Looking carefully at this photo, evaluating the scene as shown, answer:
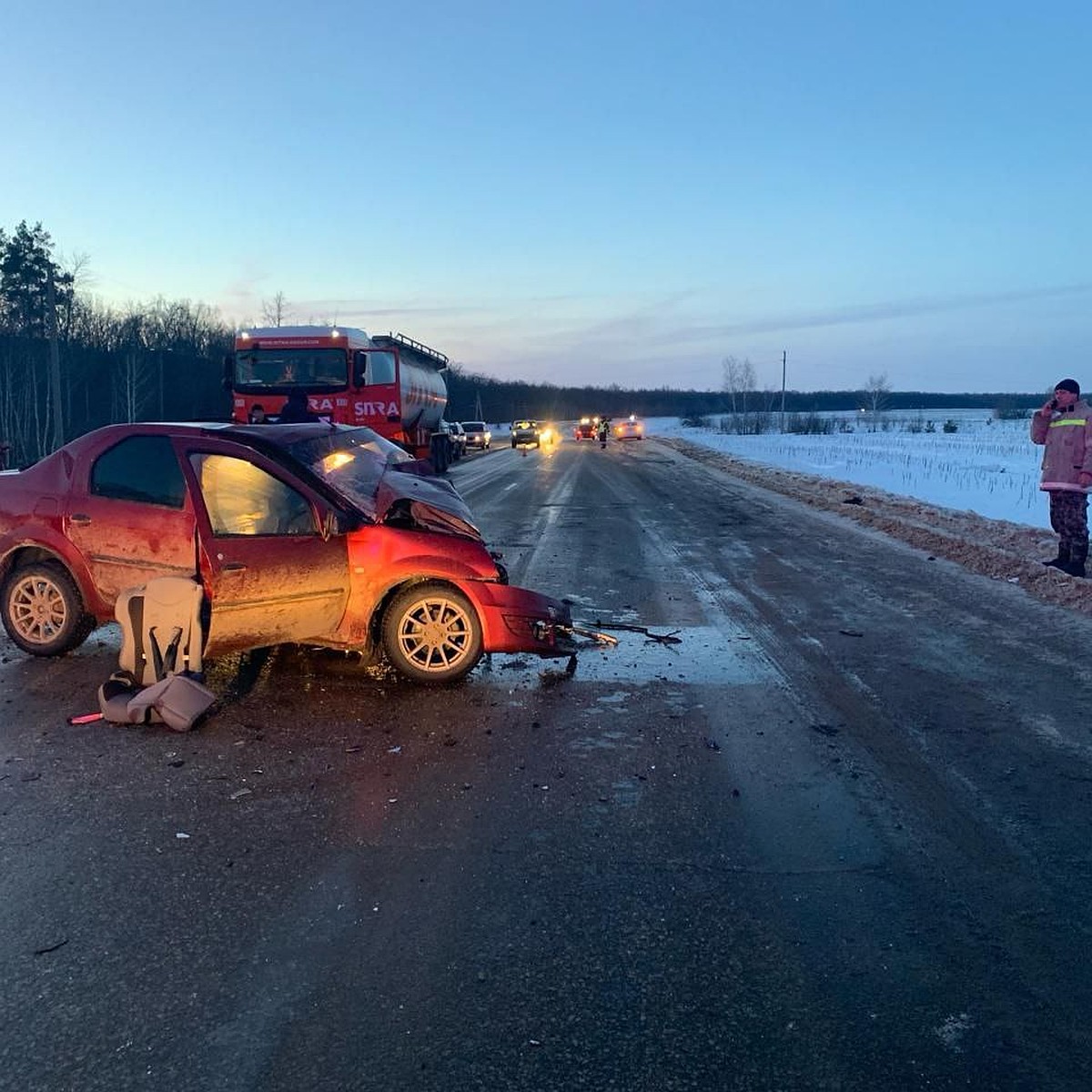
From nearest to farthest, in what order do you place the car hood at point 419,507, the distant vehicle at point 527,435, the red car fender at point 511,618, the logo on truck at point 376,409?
1. the red car fender at point 511,618
2. the car hood at point 419,507
3. the logo on truck at point 376,409
4. the distant vehicle at point 527,435

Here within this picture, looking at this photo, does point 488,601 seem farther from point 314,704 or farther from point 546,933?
point 546,933

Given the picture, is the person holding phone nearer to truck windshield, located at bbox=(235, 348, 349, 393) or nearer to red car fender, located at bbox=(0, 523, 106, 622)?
red car fender, located at bbox=(0, 523, 106, 622)

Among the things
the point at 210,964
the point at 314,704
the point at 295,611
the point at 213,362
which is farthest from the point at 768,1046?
the point at 213,362

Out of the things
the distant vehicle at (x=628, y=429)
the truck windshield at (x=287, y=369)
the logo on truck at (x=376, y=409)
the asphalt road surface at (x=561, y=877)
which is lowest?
the asphalt road surface at (x=561, y=877)

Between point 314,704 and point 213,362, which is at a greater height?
point 213,362

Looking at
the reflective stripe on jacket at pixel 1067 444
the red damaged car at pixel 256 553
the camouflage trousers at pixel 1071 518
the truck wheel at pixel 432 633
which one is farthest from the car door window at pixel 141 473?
the camouflage trousers at pixel 1071 518

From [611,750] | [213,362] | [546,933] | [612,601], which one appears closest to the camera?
[546,933]

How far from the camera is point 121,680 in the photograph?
5410 mm

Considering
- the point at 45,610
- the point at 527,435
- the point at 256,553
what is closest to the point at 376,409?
the point at 45,610

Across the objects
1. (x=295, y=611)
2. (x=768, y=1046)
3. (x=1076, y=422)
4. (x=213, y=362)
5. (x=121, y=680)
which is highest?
(x=213, y=362)

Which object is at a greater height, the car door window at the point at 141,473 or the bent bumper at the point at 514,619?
the car door window at the point at 141,473

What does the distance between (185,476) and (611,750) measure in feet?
11.2

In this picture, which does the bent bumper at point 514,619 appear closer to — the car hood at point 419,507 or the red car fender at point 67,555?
the car hood at point 419,507

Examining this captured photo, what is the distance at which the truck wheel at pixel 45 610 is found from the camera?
6.26m
